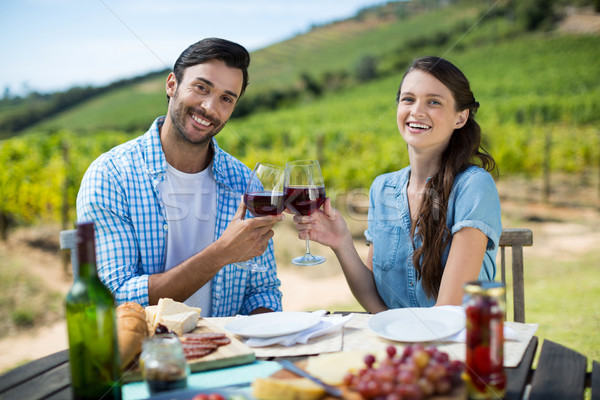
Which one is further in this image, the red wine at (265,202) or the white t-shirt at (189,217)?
the white t-shirt at (189,217)

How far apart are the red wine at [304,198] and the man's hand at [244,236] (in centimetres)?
7

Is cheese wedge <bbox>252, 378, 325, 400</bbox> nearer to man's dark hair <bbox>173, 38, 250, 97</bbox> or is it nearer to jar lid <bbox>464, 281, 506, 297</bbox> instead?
jar lid <bbox>464, 281, 506, 297</bbox>

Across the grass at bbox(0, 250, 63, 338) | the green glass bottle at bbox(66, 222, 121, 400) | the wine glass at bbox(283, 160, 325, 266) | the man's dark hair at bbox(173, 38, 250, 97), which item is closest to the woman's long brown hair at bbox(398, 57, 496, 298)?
the wine glass at bbox(283, 160, 325, 266)

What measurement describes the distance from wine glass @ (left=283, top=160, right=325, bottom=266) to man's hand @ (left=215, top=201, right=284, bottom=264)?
0.29 feet

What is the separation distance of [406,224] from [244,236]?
0.78 metres

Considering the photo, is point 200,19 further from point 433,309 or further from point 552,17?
point 433,309

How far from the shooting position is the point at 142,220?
7.06 feet

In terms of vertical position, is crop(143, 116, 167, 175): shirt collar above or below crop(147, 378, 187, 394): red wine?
above

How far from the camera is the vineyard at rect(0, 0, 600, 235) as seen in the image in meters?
7.58

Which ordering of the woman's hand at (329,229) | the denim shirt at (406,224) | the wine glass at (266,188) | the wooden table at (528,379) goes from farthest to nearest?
the woman's hand at (329,229) → the denim shirt at (406,224) → the wine glass at (266,188) → the wooden table at (528,379)

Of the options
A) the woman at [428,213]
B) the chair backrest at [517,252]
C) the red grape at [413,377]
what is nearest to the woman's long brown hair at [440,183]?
the woman at [428,213]

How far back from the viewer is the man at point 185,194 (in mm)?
2039

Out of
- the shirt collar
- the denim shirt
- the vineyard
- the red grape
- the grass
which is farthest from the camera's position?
the vineyard

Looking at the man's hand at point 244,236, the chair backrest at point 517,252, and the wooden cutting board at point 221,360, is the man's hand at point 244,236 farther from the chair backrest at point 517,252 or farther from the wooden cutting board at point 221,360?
the chair backrest at point 517,252
